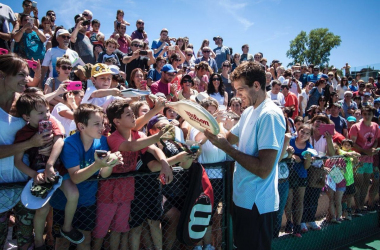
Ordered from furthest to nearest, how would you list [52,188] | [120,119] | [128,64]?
[128,64] < [120,119] < [52,188]

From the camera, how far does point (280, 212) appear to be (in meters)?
3.52

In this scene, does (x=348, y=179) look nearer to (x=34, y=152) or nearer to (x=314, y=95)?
(x=34, y=152)

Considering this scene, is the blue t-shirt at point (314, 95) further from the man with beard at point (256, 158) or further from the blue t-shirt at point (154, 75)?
the man with beard at point (256, 158)

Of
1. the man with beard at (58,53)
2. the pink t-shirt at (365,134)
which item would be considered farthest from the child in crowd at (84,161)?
the pink t-shirt at (365,134)

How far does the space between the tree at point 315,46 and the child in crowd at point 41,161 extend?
172 feet

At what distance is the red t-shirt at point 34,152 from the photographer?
2186mm

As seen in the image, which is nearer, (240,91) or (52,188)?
(52,188)

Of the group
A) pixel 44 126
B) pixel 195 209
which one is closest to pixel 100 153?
pixel 44 126

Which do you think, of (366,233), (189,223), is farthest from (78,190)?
(366,233)

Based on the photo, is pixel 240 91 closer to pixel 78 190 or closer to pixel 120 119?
pixel 120 119

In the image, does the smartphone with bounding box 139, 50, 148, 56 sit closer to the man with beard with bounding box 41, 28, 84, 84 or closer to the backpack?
the man with beard with bounding box 41, 28, 84, 84

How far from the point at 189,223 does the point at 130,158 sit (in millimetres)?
839

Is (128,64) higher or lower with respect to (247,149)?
higher

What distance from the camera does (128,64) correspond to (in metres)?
6.61
